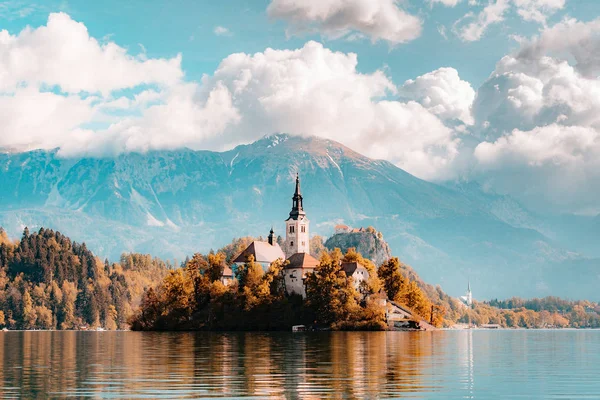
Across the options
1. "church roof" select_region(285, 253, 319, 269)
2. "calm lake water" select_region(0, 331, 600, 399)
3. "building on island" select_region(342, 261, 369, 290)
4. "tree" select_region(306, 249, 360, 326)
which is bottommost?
"calm lake water" select_region(0, 331, 600, 399)

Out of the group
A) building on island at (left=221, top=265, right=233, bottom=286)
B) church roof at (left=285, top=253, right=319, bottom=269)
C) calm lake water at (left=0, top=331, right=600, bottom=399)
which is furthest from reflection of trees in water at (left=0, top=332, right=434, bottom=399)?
building on island at (left=221, top=265, right=233, bottom=286)

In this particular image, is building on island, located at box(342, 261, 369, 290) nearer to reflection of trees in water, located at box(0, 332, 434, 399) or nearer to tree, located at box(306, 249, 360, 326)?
tree, located at box(306, 249, 360, 326)

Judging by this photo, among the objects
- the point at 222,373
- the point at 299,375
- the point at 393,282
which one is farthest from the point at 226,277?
the point at 299,375

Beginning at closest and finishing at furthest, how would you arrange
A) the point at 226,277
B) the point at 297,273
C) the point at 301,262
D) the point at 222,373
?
the point at 222,373
the point at 301,262
the point at 297,273
the point at 226,277

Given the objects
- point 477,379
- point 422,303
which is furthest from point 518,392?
point 422,303

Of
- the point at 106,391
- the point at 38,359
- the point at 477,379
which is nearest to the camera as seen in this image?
the point at 106,391

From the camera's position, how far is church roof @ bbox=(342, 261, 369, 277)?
18300 centimetres

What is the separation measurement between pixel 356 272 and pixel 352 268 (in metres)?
1.42

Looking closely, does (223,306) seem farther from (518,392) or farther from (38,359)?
(518,392)

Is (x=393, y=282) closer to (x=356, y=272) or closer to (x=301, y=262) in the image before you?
(x=356, y=272)

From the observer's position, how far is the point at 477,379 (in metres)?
55.8

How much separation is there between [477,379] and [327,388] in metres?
12.1

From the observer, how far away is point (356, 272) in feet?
602

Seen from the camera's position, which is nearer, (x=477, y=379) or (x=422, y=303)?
(x=477, y=379)
